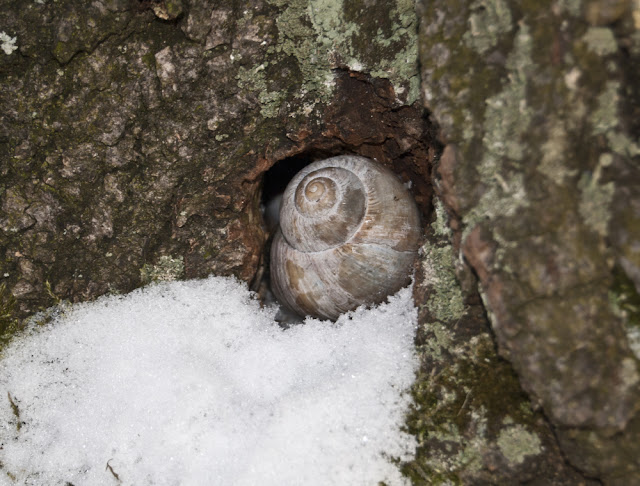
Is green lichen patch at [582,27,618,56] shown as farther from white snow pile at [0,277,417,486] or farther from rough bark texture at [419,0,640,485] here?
white snow pile at [0,277,417,486]

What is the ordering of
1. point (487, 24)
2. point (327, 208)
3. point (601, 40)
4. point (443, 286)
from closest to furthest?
point (601, 40) → point (487, 24) → point (443, 286) → point (327, 208)

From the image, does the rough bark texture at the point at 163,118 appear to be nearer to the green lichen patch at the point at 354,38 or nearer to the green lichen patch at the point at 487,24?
the green lichen patch at the point at 354,38

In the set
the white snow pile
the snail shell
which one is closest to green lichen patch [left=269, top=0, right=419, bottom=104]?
the snail shell

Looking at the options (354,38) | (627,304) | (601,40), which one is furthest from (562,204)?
(354,38)

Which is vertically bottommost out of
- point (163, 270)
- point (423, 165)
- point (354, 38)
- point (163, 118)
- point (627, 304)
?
point (163, 270)

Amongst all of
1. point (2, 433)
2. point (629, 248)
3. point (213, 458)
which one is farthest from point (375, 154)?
point (2, 433)

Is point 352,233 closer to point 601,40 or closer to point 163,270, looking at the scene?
point 163,270

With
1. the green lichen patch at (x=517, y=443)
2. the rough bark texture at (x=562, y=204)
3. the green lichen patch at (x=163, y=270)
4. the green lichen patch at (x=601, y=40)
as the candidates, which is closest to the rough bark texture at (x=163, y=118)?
the green lichen patch at (x=163, y=270)
